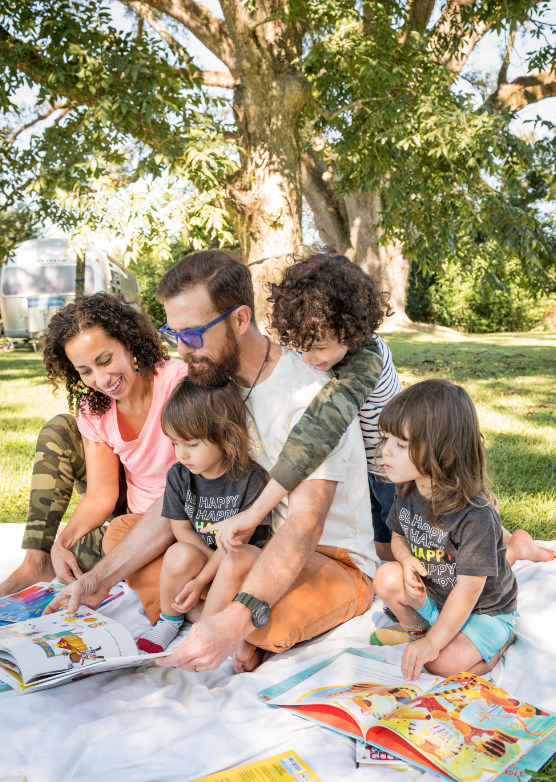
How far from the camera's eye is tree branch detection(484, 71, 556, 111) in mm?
11117

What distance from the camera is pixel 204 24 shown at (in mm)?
8109

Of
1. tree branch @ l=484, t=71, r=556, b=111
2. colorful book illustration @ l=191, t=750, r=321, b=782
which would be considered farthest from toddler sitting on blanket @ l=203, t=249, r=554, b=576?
tree branch @ l=484, t=71, r=556, b=111

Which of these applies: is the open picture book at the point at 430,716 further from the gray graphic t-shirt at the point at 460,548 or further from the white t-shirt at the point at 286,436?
the white t-shirt at the point at 286,436

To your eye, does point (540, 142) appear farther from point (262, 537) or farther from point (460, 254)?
point (262, 537)

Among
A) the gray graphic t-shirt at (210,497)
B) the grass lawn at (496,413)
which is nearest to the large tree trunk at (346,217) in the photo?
the grass lawn at (496,413)

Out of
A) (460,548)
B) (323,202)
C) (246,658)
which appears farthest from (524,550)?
(323,202)

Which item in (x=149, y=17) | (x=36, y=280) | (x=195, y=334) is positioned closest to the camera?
(x=195, y=334)

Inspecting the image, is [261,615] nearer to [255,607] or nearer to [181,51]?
[255,607]

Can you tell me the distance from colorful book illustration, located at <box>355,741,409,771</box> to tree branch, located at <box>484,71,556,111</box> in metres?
11.9

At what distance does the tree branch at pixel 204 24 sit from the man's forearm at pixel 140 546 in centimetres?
741

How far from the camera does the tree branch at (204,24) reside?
811 cm

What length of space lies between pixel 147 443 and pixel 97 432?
0.25 m

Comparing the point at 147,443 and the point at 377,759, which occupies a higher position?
the point at 147,443

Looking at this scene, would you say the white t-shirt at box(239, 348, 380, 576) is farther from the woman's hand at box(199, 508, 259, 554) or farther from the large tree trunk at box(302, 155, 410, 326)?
the large tree trunk at box(302, 155, 410, 326)
